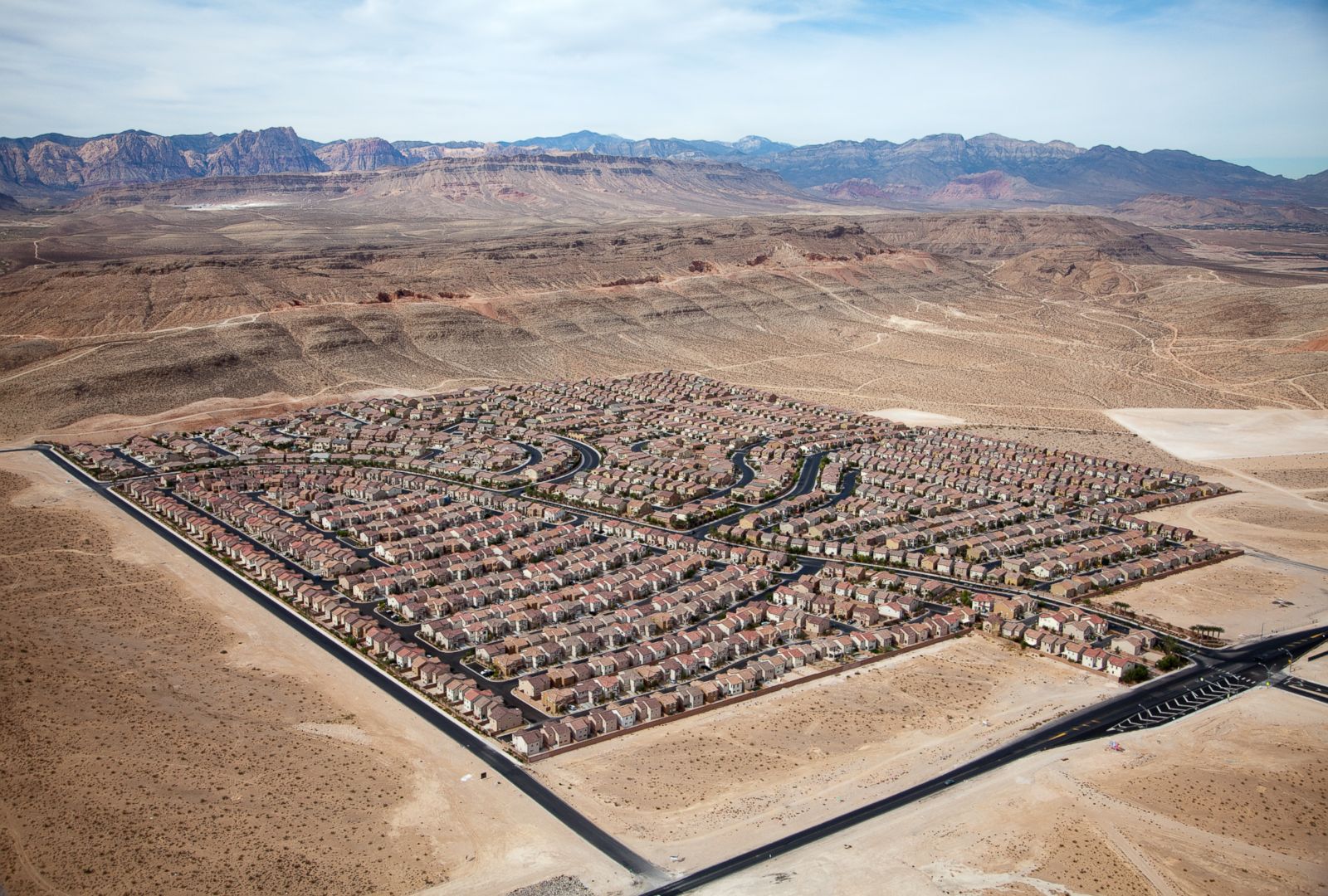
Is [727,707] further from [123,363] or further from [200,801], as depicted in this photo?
[123,363]

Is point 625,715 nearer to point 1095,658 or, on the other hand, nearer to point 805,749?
point 805,749

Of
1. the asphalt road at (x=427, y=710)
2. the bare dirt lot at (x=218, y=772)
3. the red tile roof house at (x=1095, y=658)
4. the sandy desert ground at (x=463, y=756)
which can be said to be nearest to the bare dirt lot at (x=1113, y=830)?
the sandy desert ground at (x=463, y=756)

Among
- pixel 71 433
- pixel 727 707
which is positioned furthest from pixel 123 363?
pixel 727 707

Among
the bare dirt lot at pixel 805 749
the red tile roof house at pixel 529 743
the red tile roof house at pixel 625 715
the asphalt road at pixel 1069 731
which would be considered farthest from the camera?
the red tile roof house at pixel 625 715

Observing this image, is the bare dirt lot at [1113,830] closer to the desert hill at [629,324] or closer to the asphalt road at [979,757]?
the asphalt road at [979,757]

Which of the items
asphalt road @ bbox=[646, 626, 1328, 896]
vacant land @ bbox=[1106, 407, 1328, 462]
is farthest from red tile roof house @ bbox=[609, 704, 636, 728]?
vacant land @ bbox=[1106, 407, 1328, 462]

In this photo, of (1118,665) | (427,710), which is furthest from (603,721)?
(1118,665)
